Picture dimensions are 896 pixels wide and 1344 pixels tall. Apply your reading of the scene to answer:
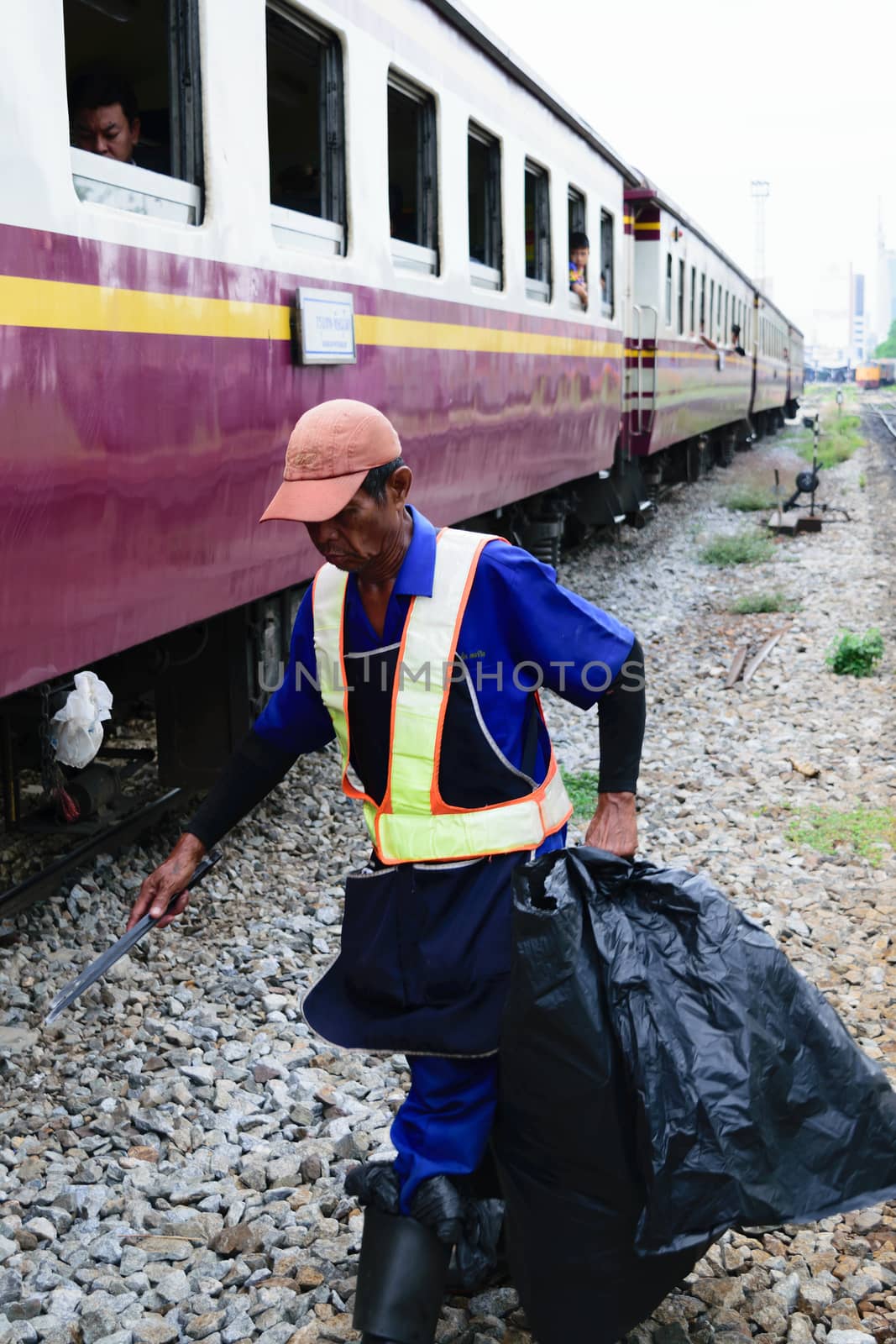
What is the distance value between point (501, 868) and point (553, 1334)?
0.81m

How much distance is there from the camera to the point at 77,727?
419 cm

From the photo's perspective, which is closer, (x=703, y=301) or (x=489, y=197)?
(x=489, y=197)

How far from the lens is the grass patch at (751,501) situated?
1867cm

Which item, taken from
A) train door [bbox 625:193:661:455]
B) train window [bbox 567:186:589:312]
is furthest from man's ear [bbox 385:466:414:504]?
train door [bbox 625:193:661:455]

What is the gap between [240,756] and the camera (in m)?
2.74

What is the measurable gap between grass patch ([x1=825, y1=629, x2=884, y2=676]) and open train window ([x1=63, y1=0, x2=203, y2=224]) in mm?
5629

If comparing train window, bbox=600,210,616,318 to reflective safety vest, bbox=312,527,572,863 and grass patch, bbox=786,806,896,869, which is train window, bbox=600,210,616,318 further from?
reflective safety vest, bbox=312,527,572,863

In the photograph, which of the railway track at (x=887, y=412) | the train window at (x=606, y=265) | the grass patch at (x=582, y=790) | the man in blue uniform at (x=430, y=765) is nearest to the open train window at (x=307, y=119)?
the grass patch at (x=582, y=790)

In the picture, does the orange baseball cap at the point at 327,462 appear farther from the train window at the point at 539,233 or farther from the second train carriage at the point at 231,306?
the train window at the point at 539,233

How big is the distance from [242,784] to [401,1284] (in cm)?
95

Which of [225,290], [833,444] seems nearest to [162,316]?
[225,290]

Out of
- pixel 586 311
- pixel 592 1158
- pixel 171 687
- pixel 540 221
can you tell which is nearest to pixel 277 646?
pixel 171 687

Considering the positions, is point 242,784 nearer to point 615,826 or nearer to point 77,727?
point 615,826

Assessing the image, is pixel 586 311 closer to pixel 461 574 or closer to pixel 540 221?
pixel 540 221
